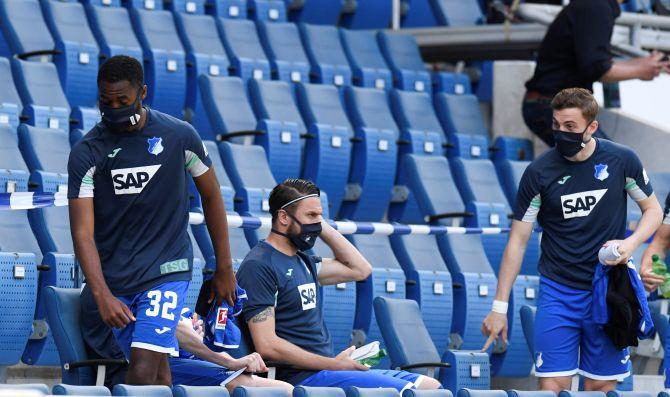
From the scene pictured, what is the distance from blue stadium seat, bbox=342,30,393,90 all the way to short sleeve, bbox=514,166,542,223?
4.41m

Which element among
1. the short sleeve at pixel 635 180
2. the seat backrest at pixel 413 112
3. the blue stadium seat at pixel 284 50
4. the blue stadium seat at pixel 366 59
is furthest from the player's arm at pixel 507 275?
the blue stadium seat at pixel 366 59

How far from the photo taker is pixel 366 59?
10414 millimetres

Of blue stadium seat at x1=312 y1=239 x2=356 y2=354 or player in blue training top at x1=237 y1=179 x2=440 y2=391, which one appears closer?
player in blue training top at x1=237 y1=179 x2=440 y2=391

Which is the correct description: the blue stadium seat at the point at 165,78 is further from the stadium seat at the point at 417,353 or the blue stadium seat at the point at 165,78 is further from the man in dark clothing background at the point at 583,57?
the stadium seat at the point at 417,353

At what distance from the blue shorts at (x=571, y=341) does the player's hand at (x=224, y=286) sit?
4.27 feet

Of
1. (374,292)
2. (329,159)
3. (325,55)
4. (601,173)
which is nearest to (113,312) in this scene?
(601,173)

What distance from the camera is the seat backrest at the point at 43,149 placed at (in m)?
7.09

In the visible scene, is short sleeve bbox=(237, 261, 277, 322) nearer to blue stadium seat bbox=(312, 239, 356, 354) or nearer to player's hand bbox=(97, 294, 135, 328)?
player's hand bbox=(97, 294, 135, 328)

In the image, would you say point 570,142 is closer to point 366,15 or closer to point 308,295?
point 308,295

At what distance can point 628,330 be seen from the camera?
5.59 meters

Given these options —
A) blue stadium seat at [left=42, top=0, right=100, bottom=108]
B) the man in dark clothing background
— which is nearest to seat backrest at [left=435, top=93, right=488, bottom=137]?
the man in dark clothing background

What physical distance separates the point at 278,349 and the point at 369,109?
432cm

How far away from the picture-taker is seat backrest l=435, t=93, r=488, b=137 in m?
9.91

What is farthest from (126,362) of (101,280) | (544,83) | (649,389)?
(544,83)
